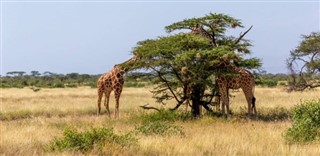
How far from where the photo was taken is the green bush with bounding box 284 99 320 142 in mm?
10422

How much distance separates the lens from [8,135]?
424 inches

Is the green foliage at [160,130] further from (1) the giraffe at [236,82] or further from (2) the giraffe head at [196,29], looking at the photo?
(2) the giraffe head at [196,29]

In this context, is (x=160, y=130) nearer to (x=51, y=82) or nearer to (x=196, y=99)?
(x=196, y=99)

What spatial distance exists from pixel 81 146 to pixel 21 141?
1.48m

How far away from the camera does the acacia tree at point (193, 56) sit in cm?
1502

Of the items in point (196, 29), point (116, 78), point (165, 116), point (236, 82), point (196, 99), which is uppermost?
point (196, 29)

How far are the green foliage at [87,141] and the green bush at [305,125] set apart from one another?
345cm

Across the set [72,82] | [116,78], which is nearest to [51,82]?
[72,82]

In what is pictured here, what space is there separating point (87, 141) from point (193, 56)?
6.24 metres

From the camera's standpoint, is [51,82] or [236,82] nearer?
[236,82]

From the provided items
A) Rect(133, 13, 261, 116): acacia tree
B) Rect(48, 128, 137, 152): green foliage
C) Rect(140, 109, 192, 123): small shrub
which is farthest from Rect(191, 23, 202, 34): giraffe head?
Rect(48, 128, 137, 152): green foliage

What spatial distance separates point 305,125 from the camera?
10867mm

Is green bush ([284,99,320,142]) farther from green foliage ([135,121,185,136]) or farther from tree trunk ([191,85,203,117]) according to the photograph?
tree trunk ([191,85,203,117])

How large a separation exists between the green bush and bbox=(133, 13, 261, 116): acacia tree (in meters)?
3.26
